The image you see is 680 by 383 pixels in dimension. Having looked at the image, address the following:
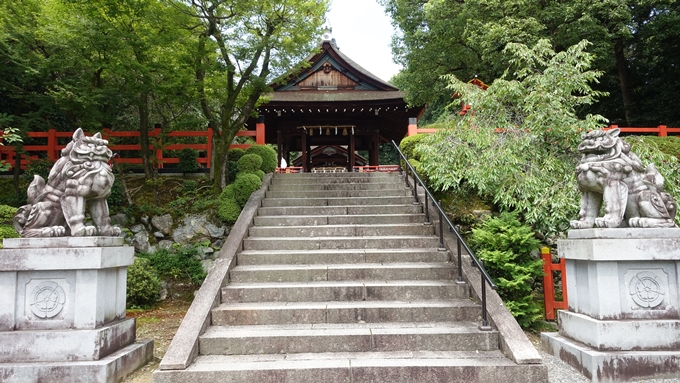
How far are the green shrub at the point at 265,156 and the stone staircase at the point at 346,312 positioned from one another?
2.79 m

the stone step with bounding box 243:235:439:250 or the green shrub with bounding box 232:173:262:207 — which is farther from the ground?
the green shrub with bounding box 232:173:262:207

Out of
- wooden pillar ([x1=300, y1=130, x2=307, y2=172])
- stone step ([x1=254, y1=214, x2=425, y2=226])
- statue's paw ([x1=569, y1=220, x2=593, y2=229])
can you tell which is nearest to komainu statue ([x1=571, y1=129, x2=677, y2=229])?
statue's paw ([x1=569, y1=220, x2=593, y2=229])

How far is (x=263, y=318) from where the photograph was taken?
13.7 ft

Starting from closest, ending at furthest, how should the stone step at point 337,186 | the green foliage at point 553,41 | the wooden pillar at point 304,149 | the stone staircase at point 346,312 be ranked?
1. the stone staircase at point 346,312
2. the stone step at point 337,186
3. the green foliage at point 553,41
4. the wooden pillar at point 304,149

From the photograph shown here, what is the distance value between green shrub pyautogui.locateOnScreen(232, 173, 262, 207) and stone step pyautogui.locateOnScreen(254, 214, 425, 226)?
98 centimetres

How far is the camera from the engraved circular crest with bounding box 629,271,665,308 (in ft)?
11.5

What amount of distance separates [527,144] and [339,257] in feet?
11.0

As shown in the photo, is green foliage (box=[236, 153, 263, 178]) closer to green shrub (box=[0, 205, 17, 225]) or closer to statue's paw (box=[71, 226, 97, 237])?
green shrub (box=[0, 205, 17, 225])

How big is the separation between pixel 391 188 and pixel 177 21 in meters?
5.58

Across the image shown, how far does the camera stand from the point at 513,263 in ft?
16.4

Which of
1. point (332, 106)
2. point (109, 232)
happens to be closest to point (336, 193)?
point (109, 232)

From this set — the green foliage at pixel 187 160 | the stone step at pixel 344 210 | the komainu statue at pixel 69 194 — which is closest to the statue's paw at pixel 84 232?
the komainu statue at pixel 69 194

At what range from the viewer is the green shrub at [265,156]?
9.01 m

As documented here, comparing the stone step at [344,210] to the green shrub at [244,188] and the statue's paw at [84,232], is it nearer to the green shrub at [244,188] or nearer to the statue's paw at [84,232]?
the green shrub at [244,188]
